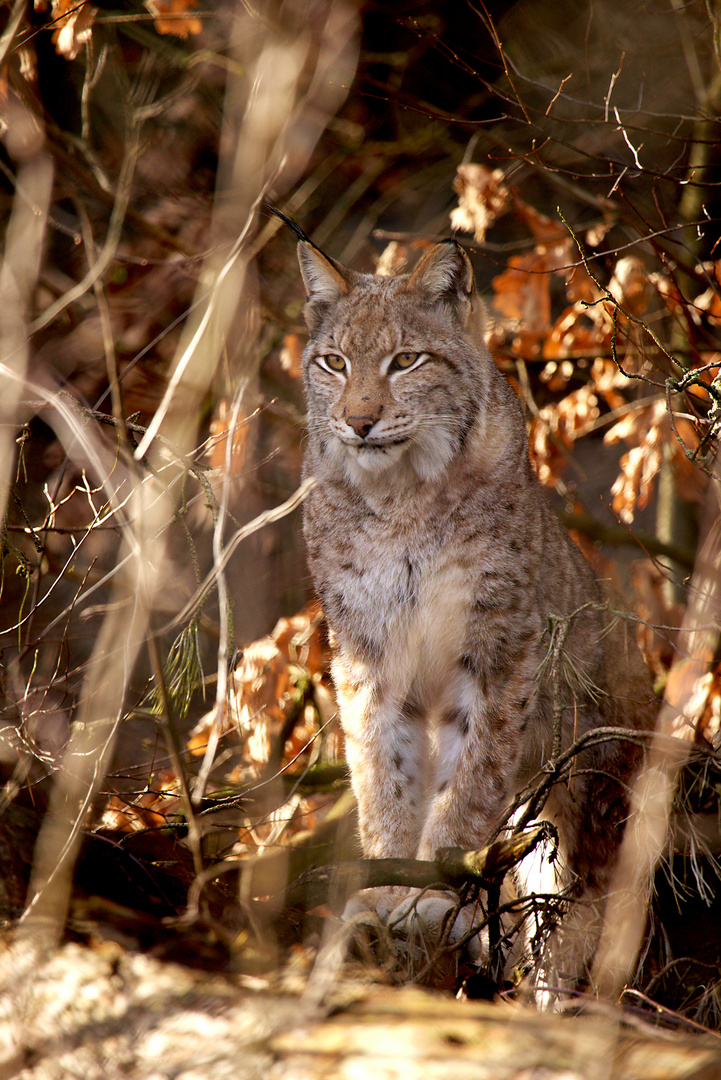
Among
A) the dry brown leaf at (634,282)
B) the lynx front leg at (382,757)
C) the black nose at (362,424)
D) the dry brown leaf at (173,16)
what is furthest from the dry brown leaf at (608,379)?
the dry brown leaf at (173,16)

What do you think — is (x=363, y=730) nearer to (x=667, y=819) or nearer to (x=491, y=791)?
(x=491, y=791)

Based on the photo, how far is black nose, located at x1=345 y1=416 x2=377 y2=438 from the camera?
9.48ft

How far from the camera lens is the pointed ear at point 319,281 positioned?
3.34 metres

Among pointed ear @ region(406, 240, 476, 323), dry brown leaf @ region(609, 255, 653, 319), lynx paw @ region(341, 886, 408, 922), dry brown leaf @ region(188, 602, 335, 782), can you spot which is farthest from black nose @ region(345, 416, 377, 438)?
dry brown leaf @ region(609, 255, 653, 319)

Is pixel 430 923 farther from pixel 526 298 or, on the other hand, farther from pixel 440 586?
pixel 526 298

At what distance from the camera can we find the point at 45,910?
179cm

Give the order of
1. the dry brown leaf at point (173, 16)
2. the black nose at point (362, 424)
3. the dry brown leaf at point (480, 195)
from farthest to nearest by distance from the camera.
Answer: the dry brown leaf at point (480, 195)
the dry brown leaf at point (173, 16)
the black nose at point (362, 424)

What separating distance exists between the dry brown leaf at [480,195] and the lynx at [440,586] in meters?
1.55

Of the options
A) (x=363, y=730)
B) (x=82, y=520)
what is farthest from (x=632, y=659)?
(x=82, y=520)

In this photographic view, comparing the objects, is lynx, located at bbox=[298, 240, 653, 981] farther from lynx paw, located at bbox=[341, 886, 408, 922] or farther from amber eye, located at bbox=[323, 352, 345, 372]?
lynx paw, located at bbox=[341, 886, 408, 922]

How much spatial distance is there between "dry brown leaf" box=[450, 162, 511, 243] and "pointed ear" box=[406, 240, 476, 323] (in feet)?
5.18

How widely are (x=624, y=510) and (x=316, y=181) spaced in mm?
3127

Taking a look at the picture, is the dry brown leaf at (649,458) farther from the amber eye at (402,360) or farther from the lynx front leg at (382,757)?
the lynx front leg at (382,757)

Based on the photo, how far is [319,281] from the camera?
3408 mm
